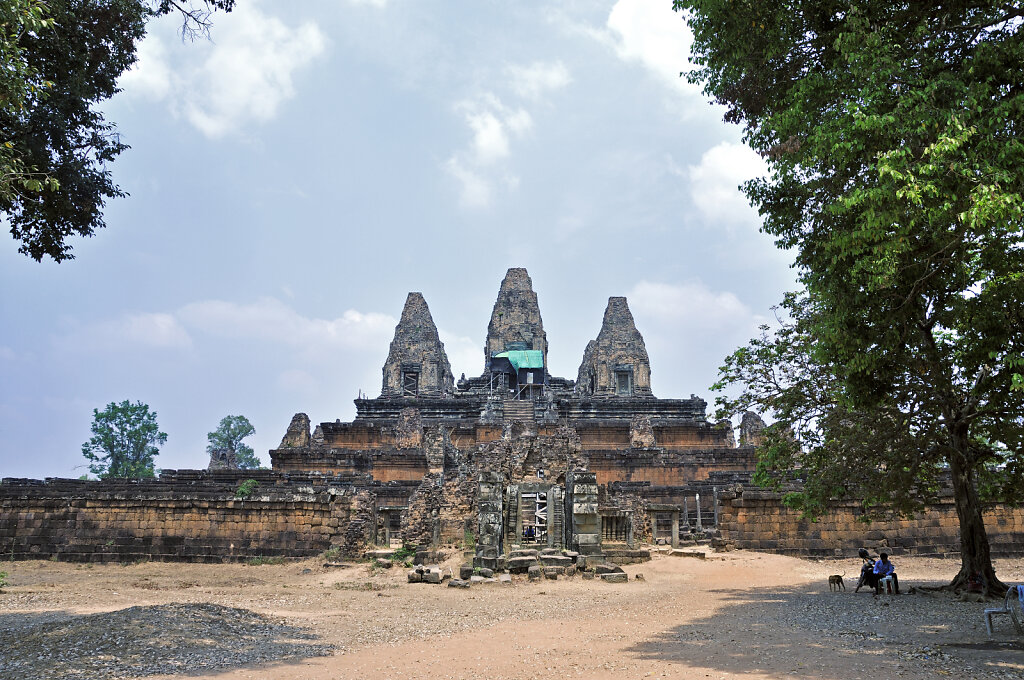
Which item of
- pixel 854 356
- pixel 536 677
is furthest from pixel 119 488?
pixel 854 356

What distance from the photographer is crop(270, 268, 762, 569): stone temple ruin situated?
55.7 ft

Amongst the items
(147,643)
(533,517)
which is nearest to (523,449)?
(533,517)

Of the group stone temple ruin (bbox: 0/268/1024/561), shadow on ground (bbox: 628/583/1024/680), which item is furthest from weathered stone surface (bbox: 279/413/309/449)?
shadow on ground (bbox: 628/583/1024/680)

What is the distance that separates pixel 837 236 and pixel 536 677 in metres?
5.05

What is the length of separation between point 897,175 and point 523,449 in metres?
13.9

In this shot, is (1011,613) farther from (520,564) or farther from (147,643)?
(147,643)

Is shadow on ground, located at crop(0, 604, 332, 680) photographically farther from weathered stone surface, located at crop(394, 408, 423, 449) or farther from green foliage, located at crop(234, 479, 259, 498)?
weathered stone surface, located at crop(394, 408, 423, 449)

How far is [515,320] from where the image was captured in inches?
1885

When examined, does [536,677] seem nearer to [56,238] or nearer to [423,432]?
[56,238]

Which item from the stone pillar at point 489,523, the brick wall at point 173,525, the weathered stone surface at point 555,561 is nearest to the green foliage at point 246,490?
the brick wall at point 173,525

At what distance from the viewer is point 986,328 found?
774cm

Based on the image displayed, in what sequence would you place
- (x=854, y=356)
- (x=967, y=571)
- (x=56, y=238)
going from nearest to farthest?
(x=854, y=356)
(x=56, y=238)
(x=967, y=571)

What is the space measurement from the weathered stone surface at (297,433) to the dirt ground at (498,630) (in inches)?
728

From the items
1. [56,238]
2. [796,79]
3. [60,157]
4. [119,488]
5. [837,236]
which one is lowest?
[119,488]
